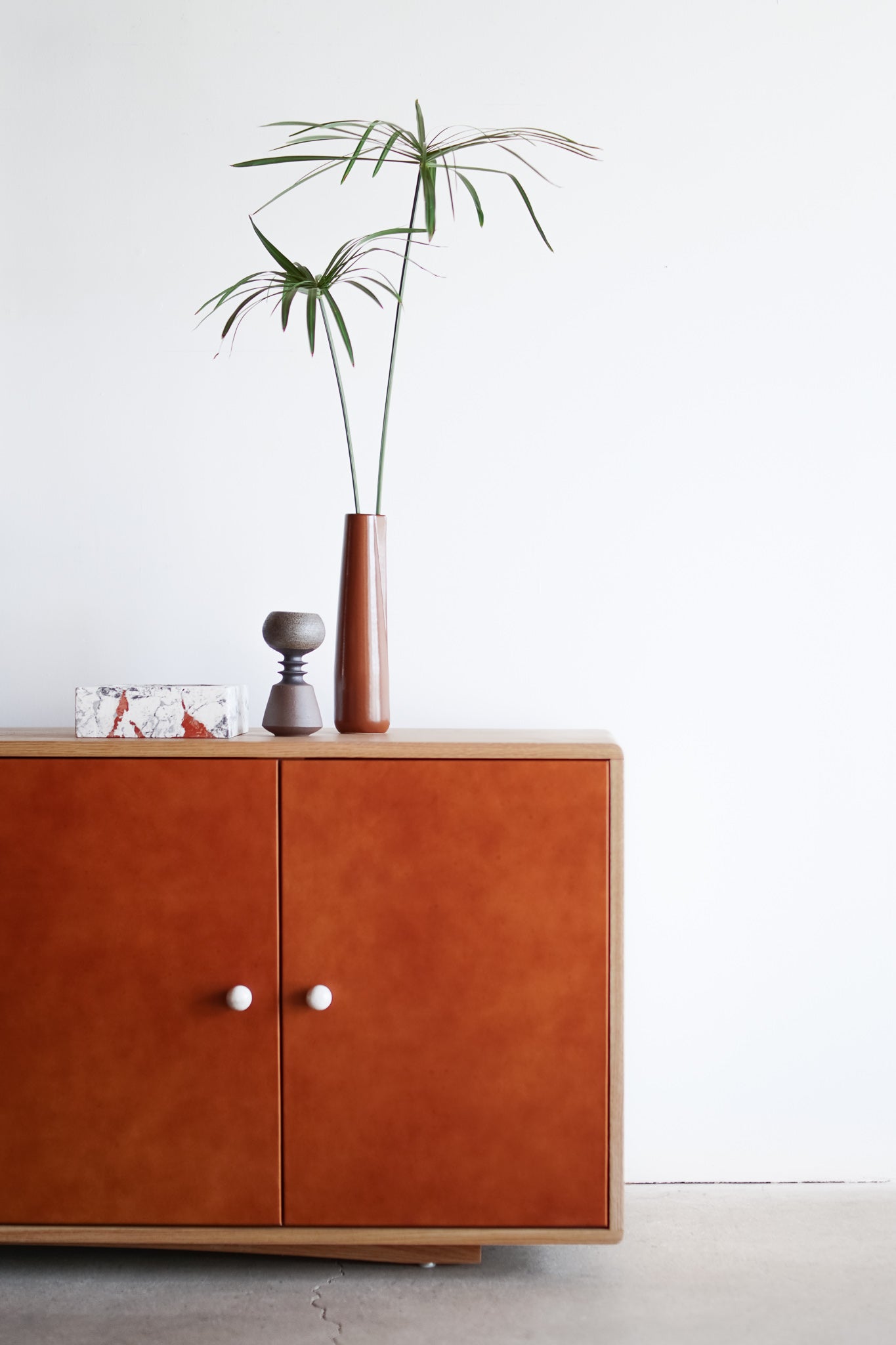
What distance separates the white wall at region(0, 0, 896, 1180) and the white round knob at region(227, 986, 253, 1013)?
64 cm

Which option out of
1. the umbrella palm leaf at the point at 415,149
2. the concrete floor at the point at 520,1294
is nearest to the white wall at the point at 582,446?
the umbrella palm leaf at the point at 415,149

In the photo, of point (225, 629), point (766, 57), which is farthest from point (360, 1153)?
point (766, 57)

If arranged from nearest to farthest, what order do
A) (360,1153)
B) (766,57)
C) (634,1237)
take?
(360,1153), (634,1237), (766,57)

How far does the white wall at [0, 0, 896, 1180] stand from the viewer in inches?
82.9

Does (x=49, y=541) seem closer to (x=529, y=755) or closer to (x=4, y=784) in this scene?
(x=4, y=784)

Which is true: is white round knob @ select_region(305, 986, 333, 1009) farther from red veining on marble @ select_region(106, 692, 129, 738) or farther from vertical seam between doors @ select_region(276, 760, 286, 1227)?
red veining on marble @ select_region(106, 692, 129, 738)

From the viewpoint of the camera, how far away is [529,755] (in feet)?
5.44

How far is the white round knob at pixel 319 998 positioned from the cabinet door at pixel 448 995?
26mm

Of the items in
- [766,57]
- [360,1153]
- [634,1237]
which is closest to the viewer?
[360,1153]

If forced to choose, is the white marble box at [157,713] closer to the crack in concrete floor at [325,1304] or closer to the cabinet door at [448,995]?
the cabinet door at [448,995]

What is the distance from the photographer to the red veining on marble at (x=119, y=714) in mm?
1717

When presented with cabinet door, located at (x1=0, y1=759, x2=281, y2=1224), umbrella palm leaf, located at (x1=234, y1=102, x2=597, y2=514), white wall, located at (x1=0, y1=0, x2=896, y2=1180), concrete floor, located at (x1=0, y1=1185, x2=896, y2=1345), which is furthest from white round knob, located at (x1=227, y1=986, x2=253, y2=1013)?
umbrella palm leaf, located at (x1=234, y1=102, x2=597, y2=514)

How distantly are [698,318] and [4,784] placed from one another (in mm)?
1535

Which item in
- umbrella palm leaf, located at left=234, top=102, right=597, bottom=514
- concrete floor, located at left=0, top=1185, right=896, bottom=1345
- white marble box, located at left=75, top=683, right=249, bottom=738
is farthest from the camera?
umbrella palm leaf, located at left=234, top=102, right=597, bottom=514
